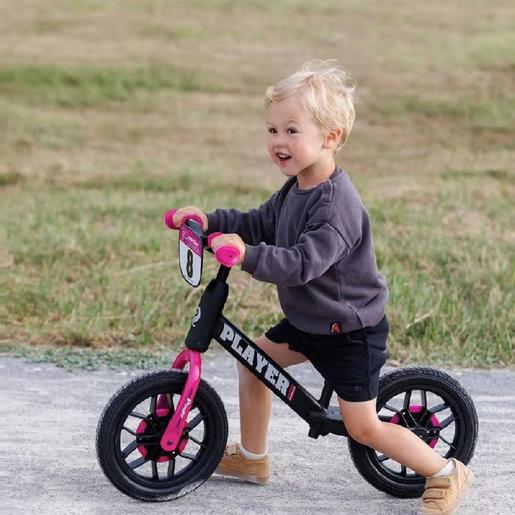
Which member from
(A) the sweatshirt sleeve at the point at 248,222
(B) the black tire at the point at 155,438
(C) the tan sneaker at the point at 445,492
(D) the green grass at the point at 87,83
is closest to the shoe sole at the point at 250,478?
(B) the black tire at the point at 155,438

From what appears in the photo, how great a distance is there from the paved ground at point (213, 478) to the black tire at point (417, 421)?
68 millimetres

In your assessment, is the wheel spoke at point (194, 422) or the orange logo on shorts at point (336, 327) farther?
the wheel spoke at point (194, 422)

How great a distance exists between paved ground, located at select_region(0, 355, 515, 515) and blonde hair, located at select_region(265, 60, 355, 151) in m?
1.23

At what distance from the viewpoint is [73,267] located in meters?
6.40

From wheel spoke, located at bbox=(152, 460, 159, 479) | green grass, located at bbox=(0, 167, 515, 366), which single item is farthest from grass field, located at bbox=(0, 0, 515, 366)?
wheel spoke, located at bbox=(152, 460, 159, 479)

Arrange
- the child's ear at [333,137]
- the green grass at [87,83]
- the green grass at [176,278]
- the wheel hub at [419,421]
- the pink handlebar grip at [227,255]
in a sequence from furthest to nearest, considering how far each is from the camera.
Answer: the green grass at [87,83]
the green grass at [176,278]
the wheel hub at [419,421]
the child's ear at [333,137]
the pink handlebar grip at [227,255]

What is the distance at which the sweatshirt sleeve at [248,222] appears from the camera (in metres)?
3.74

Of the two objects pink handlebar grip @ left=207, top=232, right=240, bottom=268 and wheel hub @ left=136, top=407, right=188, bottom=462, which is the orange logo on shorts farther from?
wheel hub @ left=136, top=407, right=188, bottom=462

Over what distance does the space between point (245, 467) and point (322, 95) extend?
4.23ft

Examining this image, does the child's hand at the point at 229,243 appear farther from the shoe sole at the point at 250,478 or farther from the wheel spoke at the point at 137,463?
the shoe sole at the point at 250,478

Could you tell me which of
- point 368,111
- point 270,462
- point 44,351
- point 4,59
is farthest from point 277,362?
point 4,59

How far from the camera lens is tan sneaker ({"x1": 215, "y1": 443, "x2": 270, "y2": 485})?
391cm

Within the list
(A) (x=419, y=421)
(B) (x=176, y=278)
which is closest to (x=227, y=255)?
(A) (x=419, y=421)

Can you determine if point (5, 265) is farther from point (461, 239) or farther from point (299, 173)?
point (299, 173)
